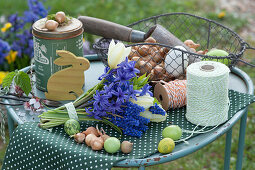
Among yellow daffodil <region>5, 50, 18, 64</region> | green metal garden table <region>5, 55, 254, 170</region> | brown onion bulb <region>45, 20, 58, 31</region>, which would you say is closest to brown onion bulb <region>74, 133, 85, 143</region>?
green metal garden table <region>5, 55, 254, 170</region>

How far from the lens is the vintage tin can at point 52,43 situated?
1.39m

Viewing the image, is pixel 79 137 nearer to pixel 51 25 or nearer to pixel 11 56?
pixel 51 25

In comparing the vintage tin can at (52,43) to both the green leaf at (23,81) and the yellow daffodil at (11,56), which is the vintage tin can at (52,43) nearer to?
the green leaf at (23,81)

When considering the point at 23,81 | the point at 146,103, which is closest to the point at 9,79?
the point at 23,81

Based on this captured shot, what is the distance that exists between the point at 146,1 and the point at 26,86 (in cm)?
297

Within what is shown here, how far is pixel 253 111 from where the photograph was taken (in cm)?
278

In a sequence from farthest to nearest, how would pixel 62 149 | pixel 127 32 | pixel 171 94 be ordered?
pixel 127 32, pixel 171 94, pixel 62 149

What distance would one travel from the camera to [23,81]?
4.76ft

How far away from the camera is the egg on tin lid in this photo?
1.44m

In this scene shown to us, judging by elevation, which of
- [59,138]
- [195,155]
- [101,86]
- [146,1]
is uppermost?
[101,86]

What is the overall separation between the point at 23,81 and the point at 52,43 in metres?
0.19

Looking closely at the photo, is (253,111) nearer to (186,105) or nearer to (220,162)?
(220,162)

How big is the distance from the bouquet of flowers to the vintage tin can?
0.66 ft

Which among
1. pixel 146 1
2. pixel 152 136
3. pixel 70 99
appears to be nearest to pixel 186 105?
pixel 152 136
